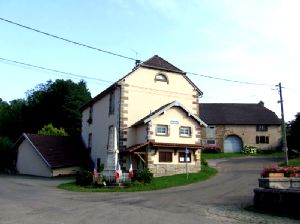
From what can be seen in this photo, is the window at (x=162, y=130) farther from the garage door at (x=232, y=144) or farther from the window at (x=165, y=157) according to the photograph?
the garage door at (x=232, y=144)

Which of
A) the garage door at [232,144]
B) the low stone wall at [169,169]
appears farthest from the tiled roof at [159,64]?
the garage door at [232,144]

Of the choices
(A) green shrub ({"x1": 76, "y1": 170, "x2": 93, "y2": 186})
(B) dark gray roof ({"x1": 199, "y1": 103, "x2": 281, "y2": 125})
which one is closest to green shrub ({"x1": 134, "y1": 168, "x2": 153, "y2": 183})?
(A) green shrub ({"x1": 76, "y1": 170, "x2": 93, "y2": 186})

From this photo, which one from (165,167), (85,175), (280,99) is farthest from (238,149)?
(85,175)

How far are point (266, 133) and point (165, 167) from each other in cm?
Result: 2944

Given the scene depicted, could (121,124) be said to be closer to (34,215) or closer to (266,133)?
(34,215)

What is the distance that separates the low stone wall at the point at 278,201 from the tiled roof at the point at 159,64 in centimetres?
2065

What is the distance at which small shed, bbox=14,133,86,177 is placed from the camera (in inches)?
1421

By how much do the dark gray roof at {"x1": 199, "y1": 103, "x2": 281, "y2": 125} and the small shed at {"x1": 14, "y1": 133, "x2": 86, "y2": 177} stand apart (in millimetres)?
22150

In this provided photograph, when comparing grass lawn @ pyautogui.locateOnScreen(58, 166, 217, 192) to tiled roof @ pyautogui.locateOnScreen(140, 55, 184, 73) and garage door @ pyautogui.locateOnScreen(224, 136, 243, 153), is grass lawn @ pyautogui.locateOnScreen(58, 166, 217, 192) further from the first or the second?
garage door @ pyautogui.locateOnScreen(224, 136, 243, 153)

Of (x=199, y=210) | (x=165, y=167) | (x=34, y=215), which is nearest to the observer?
(x=34, y=215)

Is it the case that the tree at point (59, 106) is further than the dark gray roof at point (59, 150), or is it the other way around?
the tree at point (59, 106)

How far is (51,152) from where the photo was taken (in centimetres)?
3781

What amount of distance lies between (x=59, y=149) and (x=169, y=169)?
13.0 meters

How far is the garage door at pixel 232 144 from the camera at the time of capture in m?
56.7
